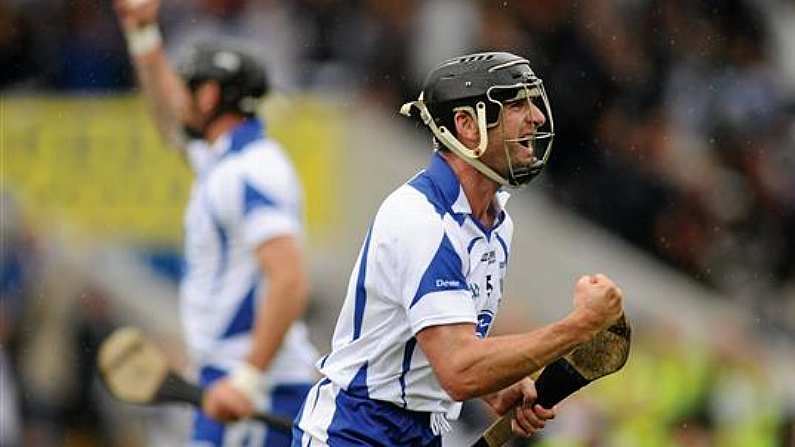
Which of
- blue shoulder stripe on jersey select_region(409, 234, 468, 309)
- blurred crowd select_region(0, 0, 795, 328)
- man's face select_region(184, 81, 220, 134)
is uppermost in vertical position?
blue shoulder stripe on jersey select_region(409, 234, 468, 309)

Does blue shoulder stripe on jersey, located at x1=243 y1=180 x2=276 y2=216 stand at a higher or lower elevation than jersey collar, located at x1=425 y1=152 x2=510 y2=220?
lower

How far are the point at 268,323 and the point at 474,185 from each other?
215 centimetres

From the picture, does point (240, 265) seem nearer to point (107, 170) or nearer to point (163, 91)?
point (163, 91)

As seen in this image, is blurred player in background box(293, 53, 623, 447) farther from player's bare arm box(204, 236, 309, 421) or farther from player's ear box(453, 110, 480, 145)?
player's bare arm box(204, 236, 309, 421)

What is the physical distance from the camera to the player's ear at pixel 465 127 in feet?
18.3

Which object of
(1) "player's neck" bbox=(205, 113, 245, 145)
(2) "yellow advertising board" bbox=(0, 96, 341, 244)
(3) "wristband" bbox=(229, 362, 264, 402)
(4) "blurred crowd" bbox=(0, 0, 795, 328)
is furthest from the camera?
(2) "yellow advertising board" bbox=(0, 96, 341, 244)

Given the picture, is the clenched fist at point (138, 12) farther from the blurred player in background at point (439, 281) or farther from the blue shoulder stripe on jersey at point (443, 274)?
the blue shoulder stripe on jersey at point (443, 274)

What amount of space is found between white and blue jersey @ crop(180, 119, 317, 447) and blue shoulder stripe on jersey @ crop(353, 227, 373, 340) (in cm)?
213

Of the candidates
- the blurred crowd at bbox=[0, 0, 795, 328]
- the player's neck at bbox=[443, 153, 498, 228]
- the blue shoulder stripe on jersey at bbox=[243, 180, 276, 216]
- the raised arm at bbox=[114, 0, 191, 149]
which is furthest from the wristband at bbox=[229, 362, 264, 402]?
the blurred crowd at bbox=[0, 0, 795, 328]

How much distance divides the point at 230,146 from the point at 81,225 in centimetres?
635

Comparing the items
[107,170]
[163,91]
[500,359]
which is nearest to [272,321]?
[163,91]

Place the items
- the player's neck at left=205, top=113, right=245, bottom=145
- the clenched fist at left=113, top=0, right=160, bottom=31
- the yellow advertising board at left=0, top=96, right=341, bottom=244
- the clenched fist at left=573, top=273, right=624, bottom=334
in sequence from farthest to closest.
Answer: the yellow advertising board at left=0, top=96, right=341, bottom=244
the clenched fist at left=113, top=0, right=160, bottom=31
the player's neck at left=205, top=113, right=245, bottom=145
the clenched fist at left=573, top=273, right=624, bottom=334

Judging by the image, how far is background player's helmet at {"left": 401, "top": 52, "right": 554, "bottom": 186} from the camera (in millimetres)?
5555

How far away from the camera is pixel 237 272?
7805 mm
